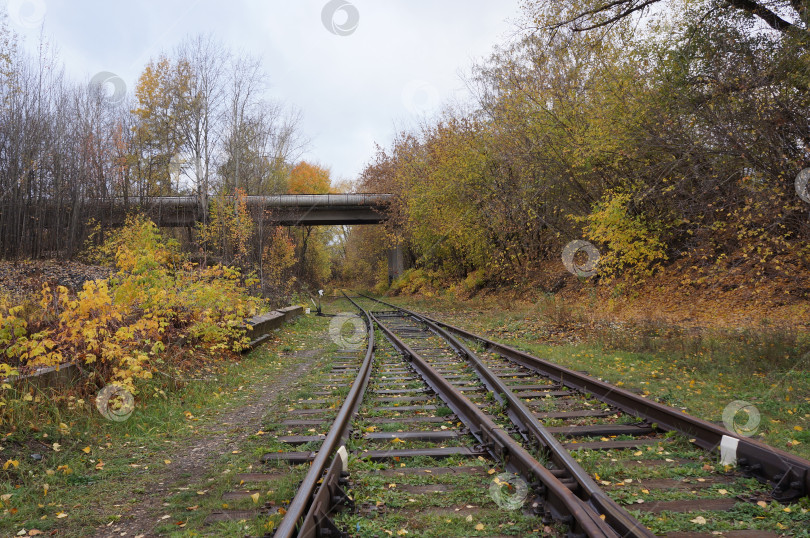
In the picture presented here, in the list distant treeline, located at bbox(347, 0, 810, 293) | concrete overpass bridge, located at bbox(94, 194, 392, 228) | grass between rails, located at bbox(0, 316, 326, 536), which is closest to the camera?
grass between rails, located at bbox(0, 316, 326, 536)

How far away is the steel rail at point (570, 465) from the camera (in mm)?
2797

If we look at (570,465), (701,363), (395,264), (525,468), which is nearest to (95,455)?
(525,468)

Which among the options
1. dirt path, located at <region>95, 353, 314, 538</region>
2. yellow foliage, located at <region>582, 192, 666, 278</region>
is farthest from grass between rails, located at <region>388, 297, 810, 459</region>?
dirt path, located at <region>95, 353, 314, 538</region>

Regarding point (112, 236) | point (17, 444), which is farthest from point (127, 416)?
point (112, 236)

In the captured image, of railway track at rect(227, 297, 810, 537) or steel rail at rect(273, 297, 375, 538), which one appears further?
railway track at rect(227, 297, 810, 537)

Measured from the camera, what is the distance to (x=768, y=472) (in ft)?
12.0

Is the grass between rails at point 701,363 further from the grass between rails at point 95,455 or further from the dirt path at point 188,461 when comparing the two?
the grass between rails at point 95,455

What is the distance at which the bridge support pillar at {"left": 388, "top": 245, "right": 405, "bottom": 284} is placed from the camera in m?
45.4

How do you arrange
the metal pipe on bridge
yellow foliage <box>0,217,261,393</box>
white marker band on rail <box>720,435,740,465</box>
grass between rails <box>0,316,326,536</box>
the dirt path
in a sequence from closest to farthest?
the dirt path, grass between rails <box>0,316,326,536</box>, white marker band on rail <box>720,435,740,465</box>, yellow foliage <box>0,217,261,393</box>, the metal pipe on bridge

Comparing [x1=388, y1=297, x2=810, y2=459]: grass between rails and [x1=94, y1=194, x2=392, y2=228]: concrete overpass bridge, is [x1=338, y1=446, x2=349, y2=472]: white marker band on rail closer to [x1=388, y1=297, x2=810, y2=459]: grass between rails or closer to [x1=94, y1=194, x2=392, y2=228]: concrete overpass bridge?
[x1=388, y1=297, x2=810, y2=459]: grass between rails

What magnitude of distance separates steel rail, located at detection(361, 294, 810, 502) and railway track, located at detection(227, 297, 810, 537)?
11 mm

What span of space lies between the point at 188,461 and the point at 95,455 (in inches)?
36.5

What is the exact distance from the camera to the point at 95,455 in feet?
16.1

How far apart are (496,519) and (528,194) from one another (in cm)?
1820
